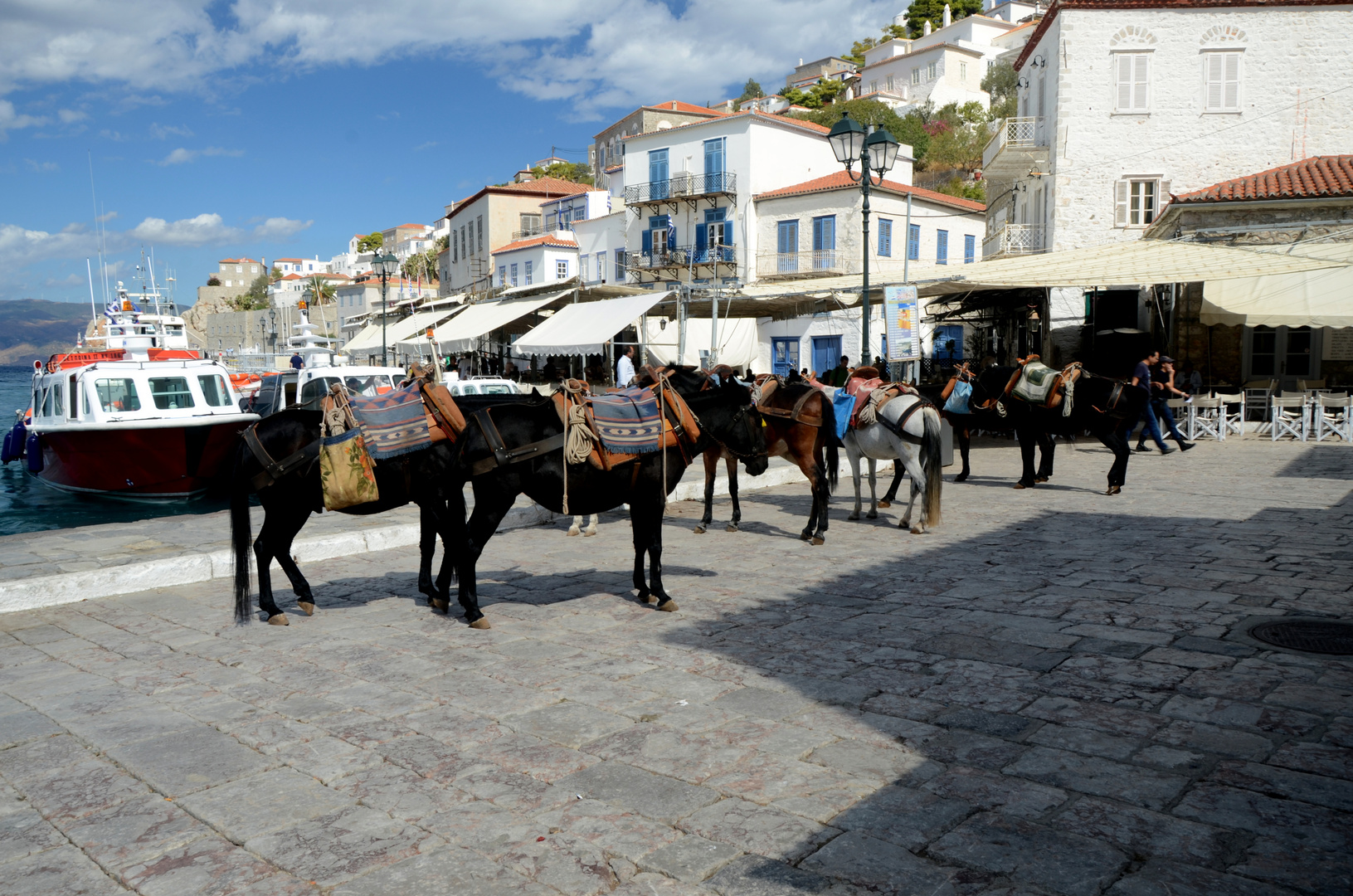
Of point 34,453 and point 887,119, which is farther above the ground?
point 887,119

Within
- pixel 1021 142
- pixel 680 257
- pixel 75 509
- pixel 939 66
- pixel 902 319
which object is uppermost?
pixel 939 66

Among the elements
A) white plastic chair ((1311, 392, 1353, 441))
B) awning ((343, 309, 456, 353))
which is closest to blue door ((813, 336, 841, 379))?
awning ((343, 309, 456, 353))

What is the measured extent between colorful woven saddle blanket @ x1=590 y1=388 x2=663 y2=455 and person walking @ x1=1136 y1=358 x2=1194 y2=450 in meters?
11.8

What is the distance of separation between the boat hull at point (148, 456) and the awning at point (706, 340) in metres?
13.3

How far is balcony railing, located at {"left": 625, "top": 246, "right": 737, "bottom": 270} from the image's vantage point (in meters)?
42.9

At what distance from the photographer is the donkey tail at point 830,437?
31.2 ft

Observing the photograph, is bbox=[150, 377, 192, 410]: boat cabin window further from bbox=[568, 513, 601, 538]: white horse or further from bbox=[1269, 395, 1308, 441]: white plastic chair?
bbox=[1269, 395, 1308, 441]: white plastic chair

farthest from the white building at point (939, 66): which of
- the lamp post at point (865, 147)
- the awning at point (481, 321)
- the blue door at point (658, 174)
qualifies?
the lamp post at point (865, 147)

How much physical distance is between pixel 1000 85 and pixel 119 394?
249 feet

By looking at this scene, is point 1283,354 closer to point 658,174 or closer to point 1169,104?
point 1169,104

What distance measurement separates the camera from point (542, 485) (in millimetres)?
6738

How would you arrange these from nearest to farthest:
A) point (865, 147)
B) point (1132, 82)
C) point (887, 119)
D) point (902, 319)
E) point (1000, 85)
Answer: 1. point (865, 147)
2. point (902, 319)
3. point (1132, 82)
4. point (887, 119)
5. point (1000, 85)

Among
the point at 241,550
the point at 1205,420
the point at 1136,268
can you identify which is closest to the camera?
the point at 241,550

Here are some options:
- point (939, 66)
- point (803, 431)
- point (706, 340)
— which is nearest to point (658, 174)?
point (706, 340)
